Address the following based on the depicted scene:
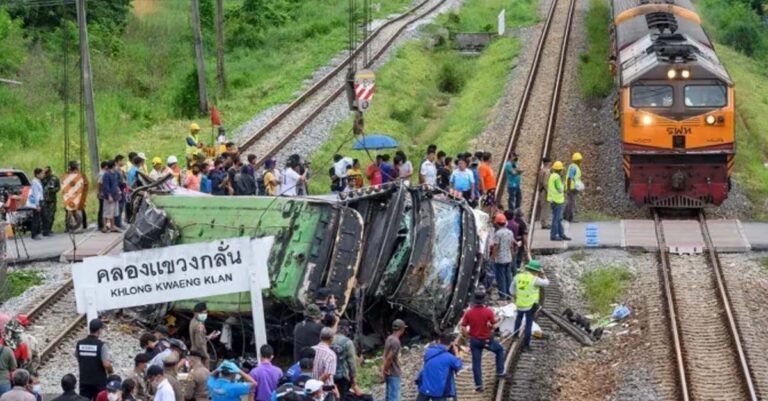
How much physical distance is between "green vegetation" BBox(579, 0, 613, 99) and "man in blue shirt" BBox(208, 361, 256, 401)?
26.0 metres

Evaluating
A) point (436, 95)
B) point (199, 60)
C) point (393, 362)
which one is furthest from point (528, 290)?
point (436, 95)

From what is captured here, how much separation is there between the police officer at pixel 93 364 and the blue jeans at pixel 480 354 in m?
4.54

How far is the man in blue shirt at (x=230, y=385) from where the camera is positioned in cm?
1425

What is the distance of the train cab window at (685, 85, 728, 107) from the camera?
27734 mm

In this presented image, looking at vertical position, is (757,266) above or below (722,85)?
below

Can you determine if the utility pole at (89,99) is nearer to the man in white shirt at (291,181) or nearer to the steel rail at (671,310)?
the man in white shirt at (291,181)

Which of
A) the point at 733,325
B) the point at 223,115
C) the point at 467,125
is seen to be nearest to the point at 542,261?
the point at 733,325

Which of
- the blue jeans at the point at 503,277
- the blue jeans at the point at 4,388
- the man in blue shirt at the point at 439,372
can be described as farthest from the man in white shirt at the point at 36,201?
the man in blue shirt at the point at 439,372

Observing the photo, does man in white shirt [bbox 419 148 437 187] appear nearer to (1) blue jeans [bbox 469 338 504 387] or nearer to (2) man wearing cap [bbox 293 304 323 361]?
(1) blue jeans [bbox 469 338 504 387]

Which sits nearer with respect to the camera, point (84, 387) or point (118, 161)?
point (84, 387)

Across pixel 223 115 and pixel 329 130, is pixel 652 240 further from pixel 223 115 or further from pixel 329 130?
pixel 223 115

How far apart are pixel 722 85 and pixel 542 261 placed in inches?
229

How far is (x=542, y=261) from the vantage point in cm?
2444

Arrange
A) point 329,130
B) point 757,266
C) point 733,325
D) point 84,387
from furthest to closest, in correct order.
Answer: point 329,130 → point 757,266 → point 733,325 → point 84,387
